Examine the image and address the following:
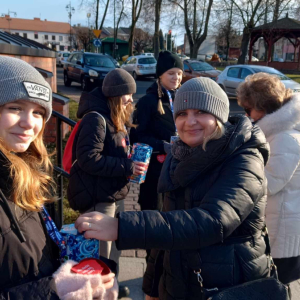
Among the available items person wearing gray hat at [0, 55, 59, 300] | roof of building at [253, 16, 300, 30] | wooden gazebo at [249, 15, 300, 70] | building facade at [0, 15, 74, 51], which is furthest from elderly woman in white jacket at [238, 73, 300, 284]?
building facade at [0, 15, 74, 51]

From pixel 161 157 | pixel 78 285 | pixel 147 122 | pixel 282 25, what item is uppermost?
pixel 282 25

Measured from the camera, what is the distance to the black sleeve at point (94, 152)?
8.87 feet

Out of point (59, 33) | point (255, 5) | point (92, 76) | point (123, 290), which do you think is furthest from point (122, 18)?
point (59, 33)

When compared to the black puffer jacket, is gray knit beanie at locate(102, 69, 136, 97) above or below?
above

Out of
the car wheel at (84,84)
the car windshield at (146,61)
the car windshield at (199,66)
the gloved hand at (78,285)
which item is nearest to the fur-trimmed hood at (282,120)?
the gloved hand at (78,285)

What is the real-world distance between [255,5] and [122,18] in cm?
1473

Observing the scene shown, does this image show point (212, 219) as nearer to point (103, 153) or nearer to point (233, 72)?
point (103, 153)

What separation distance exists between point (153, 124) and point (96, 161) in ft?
3.20

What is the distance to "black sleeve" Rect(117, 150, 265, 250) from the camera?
1.39m

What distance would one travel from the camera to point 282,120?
2342 mm

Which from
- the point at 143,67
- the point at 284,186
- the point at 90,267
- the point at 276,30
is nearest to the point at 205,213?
the point at 90,267

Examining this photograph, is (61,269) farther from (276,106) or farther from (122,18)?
(122,18)

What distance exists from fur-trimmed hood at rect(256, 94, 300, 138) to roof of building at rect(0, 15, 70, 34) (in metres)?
103

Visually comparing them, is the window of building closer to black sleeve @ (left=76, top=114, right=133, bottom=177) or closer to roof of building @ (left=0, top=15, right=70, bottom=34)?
black sleeve @ (left=76, top=114, right=133, bottom=177)
